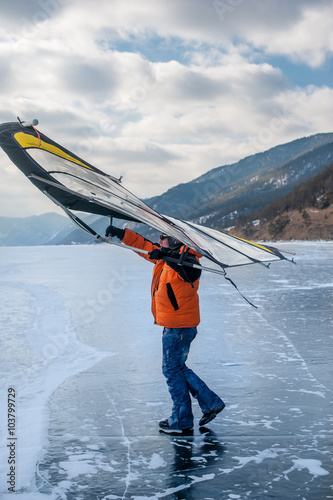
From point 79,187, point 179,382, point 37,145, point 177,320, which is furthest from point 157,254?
point 37,145

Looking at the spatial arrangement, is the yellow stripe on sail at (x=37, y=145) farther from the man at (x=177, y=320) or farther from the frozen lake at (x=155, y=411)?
the frozen lake at (x=155, y=411)

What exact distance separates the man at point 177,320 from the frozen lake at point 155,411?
0.63ft

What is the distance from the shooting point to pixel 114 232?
4129 mm

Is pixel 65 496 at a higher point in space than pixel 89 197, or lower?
lower

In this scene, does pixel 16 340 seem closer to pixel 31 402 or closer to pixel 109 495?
pixel 31 402

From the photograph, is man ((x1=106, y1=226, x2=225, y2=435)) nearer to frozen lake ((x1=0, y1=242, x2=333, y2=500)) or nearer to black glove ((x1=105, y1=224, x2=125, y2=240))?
black glove ((x1=105, y1=224, x2=125, y2=240))

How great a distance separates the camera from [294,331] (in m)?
8.30

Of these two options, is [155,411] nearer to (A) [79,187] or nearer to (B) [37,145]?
(A) [79,187]

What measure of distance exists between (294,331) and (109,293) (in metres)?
7.26

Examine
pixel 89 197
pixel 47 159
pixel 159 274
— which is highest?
pixel 47 159

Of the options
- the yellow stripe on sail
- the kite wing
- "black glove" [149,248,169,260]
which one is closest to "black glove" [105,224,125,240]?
the kite wing

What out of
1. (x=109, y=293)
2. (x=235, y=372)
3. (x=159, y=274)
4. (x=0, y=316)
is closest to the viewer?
(x=159, y=274)

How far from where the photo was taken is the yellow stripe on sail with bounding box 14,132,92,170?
367 cm

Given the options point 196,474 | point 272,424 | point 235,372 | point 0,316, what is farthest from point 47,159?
point 0,316
